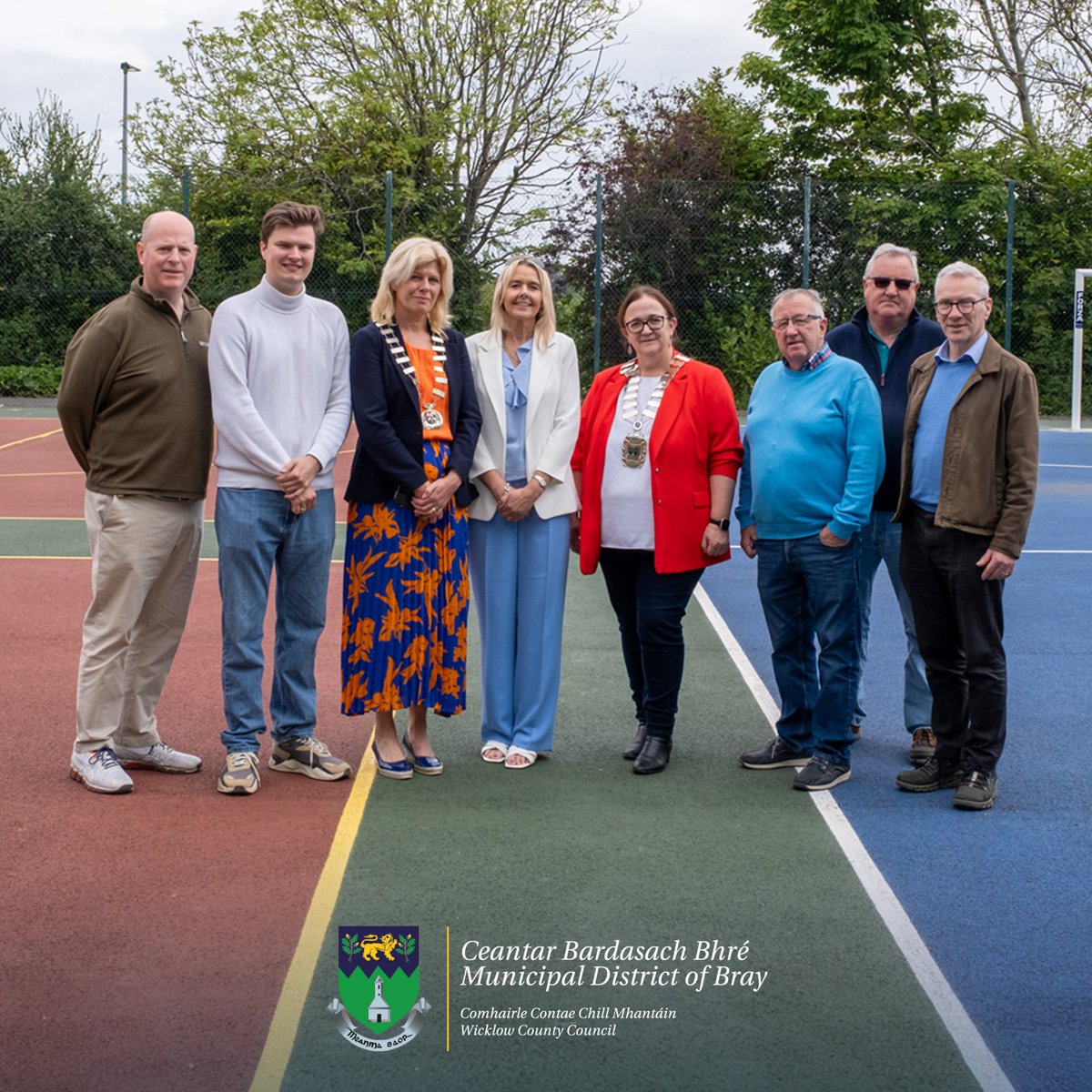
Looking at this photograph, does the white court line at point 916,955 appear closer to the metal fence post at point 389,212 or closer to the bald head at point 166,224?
the bald head at point 166,224

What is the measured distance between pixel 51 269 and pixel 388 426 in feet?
72.5

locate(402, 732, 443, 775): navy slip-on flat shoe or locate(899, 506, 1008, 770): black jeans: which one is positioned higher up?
locate(899, 506, 1008, 770): black jeans

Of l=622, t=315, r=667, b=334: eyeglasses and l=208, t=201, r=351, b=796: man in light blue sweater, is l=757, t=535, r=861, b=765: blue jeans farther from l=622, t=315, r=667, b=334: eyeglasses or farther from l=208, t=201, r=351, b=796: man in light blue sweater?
l=208, t=201, r=351, b=796: man in light blue sweater

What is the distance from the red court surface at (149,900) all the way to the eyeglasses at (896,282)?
2829 millimetres

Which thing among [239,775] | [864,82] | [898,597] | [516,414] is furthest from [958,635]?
[864,82]

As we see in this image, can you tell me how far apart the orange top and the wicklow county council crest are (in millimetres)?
1943

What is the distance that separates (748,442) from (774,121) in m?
23.9

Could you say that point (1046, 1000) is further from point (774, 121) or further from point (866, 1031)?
point (774, 121)

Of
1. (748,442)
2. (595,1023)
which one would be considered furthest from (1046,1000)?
(748,442)

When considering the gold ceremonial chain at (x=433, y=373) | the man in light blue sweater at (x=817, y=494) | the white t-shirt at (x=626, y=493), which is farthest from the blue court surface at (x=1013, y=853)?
the gold ceremonial chain at (x=433, y=373)

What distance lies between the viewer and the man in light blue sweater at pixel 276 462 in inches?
194

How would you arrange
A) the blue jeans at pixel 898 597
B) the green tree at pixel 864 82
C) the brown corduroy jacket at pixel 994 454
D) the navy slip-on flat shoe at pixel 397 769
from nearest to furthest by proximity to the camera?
the brown corduroy jacket at pixel 994 454 → the navy slip-on flat shoe at pixel 397 769 → the blue jeans at pixel 898 597 → the green tree at pixel 864 82

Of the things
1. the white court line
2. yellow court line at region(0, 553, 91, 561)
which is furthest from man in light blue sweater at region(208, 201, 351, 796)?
yellow court line at region(0, 553, 91, 561)

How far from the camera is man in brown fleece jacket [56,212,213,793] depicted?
500 cm
